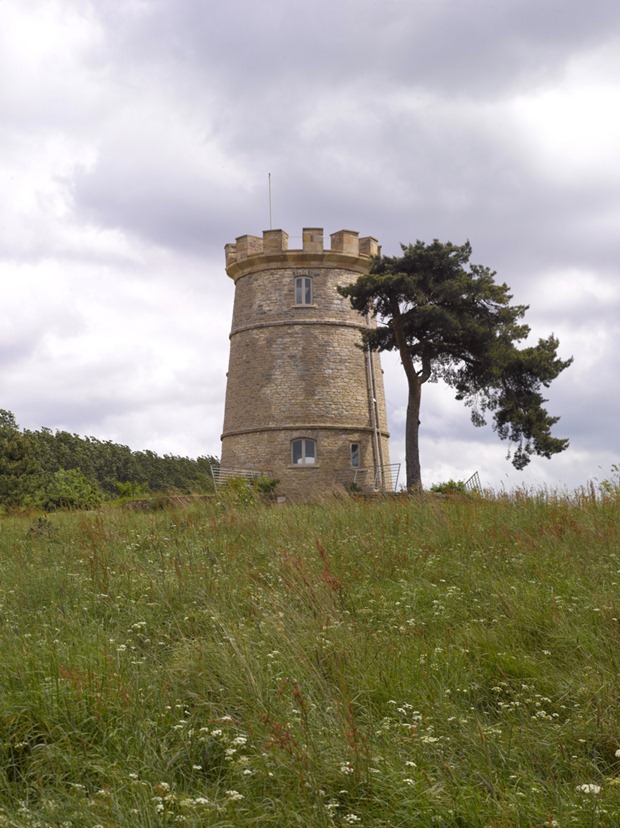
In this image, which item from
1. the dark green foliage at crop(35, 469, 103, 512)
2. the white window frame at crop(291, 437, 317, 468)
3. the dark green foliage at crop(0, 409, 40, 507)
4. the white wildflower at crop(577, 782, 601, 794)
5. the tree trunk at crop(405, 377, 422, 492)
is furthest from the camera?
the dark green foliage at crop(0, 409, 40, 507)

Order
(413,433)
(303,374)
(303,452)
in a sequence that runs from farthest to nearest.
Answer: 1. (303,374)
2. (303,452)
3. (413,433)

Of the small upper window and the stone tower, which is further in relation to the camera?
the small upper window

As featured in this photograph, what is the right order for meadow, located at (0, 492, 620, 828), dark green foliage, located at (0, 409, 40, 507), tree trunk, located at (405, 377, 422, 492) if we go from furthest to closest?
dark green foliage, located at (0, 409, 40, 507), tree trunk, located at (405, 377, 422, 492), meadow, located at (0, 492, 620, 828)

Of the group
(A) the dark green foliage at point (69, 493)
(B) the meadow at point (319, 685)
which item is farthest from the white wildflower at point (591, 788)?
(A) the dark green foliage at point (69, 493)

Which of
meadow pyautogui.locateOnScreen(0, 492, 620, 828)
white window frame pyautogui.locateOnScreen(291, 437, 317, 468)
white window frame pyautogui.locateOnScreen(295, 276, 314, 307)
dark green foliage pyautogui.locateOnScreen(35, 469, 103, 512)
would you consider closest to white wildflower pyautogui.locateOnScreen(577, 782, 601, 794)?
meadow pyautogui.locateOnScreen(0, 492, 620, 828)

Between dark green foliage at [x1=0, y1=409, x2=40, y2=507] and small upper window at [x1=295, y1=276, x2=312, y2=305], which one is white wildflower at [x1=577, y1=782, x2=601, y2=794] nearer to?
small upper window at [x1=295, y1=276, x2=312, y2=305]

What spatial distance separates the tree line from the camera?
1161 inches

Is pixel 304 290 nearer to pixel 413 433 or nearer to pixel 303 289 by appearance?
pixel 303 289

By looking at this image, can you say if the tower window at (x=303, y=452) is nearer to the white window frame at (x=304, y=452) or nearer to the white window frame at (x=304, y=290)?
the white window frame at (x=304, y=452)

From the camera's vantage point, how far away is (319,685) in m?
4.35

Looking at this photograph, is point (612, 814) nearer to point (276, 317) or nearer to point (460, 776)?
point (460, 776)

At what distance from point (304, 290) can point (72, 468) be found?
2265 cm

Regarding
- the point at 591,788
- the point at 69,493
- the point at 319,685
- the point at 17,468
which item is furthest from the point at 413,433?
the point at 591,788

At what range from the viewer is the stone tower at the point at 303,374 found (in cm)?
3027
